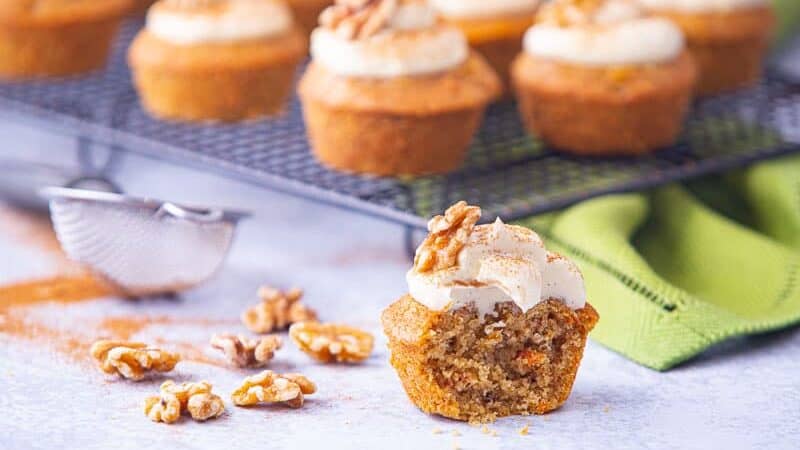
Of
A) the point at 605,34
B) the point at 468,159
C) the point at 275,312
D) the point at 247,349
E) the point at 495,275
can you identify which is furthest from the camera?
the point at 468,159

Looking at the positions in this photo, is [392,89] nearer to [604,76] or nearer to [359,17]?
[359,17]

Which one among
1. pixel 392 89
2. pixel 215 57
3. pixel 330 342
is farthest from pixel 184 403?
pixel 215 57

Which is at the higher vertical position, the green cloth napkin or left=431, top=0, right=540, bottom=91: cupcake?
left=431, top=0, right=540, bottom=91: cupcake

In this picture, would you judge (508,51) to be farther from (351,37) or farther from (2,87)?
(2,87)

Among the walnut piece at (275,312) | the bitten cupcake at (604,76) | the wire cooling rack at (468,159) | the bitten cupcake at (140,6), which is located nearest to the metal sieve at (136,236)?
the walnut piece at (275,312)

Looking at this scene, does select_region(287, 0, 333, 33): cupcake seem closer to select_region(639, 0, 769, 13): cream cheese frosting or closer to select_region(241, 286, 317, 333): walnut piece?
select_region(639, 0, 769, 13): cream cheese frosting

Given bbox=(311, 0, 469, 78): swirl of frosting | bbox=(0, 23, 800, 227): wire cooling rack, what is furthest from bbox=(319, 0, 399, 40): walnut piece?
bbox=(0, 23, 800, 227): wire cooling rack

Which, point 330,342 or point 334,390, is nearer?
point 334,390
